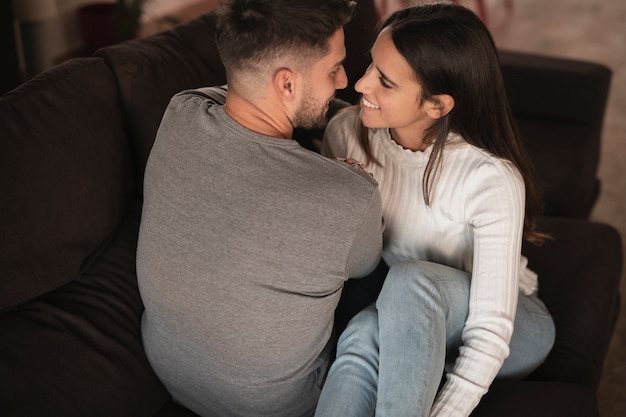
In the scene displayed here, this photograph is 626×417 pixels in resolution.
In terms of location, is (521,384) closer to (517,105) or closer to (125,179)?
(125,179)

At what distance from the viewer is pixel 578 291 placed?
176 cm

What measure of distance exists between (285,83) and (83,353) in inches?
25.7

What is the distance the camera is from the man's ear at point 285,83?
4.25 feet

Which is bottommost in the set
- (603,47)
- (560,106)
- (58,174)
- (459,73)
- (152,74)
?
(603,47)

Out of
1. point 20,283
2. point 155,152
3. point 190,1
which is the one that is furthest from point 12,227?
point 190,1

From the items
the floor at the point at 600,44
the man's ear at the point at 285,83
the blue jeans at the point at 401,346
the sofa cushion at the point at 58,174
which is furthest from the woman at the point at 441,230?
the floor at the point at 600,44

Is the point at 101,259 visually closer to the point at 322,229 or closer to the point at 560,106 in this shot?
the point at 322,229

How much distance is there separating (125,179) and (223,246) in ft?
1.68

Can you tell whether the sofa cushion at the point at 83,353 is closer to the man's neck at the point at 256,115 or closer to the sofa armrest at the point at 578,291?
the man's neck at the point at 256,115

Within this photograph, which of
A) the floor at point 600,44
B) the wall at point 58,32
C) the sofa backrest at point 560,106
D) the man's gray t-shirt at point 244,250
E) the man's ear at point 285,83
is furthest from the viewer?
the wall at point 58,32

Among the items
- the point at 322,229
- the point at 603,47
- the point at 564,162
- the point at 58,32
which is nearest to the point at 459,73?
the point at 322,229

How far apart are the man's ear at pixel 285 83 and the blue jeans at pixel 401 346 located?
0.39 metres

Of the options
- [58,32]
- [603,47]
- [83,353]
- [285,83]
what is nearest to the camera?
[285,83]

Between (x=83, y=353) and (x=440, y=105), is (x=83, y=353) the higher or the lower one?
the lower one
